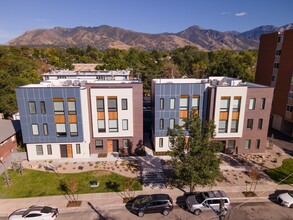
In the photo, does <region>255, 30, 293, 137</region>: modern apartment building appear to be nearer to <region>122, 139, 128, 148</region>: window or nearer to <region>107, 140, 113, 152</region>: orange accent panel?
<region>122, 139, 128, 148</region>: window

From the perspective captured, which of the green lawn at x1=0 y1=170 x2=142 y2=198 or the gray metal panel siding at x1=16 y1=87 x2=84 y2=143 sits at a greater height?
the gray metal panel siding at x1=16 y1=87 x2=84 y2=143

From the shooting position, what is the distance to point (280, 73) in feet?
146

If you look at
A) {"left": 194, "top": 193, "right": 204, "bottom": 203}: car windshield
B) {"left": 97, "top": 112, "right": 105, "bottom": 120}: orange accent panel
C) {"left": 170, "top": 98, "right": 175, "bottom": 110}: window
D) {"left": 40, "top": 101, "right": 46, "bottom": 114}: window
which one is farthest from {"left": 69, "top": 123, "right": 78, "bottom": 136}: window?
{"left": 194, "top": 193, "right": 204, "bottom": 203}: car windshield

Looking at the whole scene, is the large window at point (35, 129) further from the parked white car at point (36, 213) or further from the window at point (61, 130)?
the parked white car at point (36, 213)

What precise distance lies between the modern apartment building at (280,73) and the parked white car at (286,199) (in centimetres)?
2427

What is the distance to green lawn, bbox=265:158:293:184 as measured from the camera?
1093 inches

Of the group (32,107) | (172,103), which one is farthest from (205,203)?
(32,107)

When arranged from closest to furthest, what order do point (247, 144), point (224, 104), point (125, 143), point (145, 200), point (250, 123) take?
point (145, 200)
point (224, 104)
point (250, 123)
point (125, 143)
point (247, 144)

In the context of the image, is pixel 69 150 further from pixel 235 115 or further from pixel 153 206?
pixel 235 115

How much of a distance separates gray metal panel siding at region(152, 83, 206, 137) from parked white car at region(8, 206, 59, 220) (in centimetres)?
1861

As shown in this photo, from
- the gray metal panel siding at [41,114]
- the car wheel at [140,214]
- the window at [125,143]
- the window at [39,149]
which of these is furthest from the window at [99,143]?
the car wheel at [140,214]

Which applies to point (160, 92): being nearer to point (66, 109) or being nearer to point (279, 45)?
point (66, 109)

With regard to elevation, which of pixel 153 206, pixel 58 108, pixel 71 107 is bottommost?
pixel 153 206

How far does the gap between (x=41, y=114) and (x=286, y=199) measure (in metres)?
33.6
